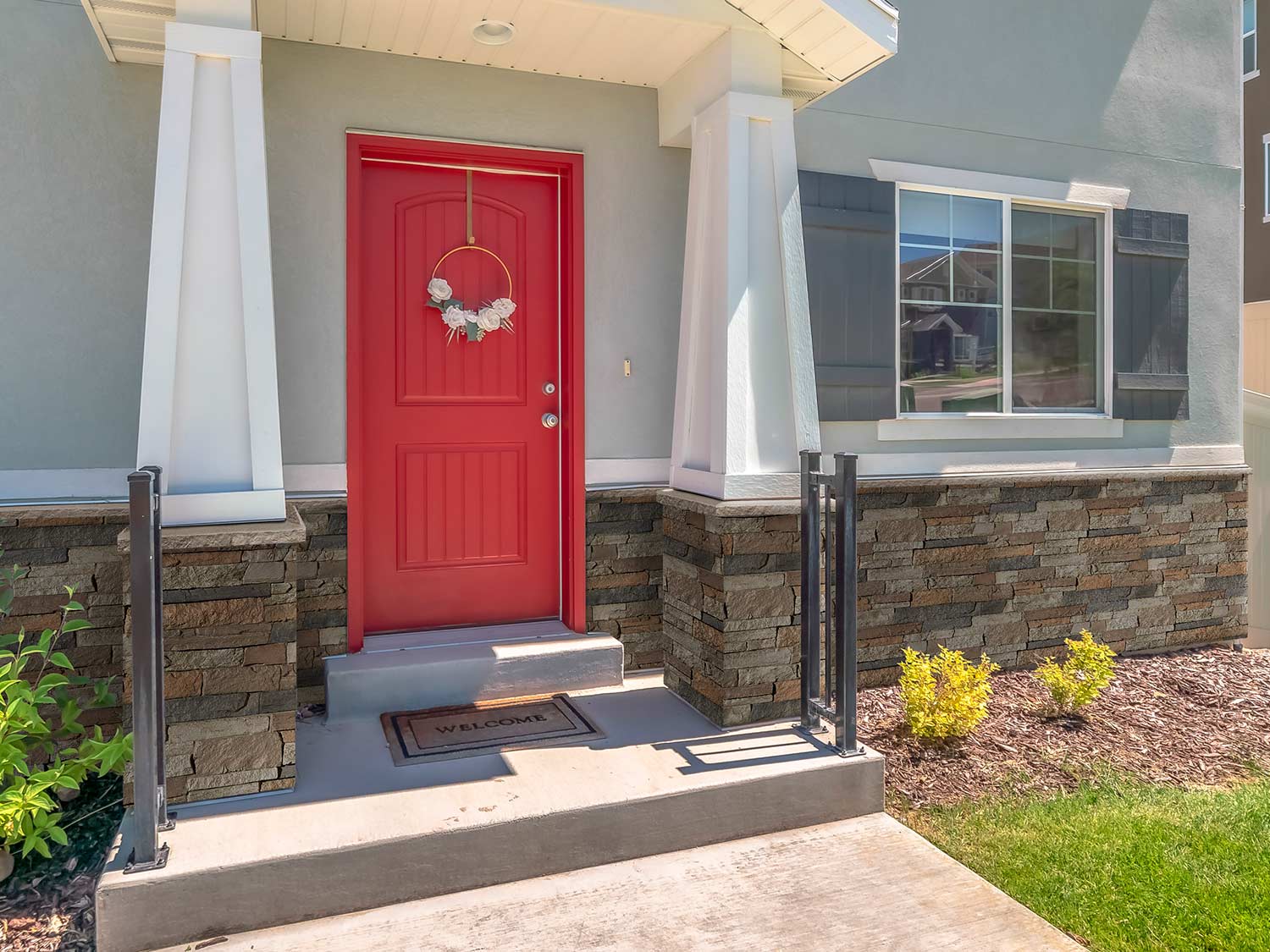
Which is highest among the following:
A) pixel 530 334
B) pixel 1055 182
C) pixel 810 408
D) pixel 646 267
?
pixel 1055 182

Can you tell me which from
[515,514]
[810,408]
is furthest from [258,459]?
[810,408]

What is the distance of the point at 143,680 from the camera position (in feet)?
7.80

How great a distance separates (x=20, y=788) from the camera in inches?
103

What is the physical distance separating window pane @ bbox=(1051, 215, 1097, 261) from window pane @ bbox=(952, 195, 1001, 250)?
1.50 feet

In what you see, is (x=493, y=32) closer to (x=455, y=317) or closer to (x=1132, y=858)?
(x=455, y=317)

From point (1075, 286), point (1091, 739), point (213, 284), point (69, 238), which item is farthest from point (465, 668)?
point (1075, 286)

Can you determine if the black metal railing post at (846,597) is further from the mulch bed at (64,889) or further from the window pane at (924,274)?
the mulch bed at (64,889)

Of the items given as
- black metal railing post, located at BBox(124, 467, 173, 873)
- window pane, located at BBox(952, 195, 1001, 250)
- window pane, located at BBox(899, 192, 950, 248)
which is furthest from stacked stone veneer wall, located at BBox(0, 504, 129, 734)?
window pane, located at BBox(952, 195, 1001, 250)

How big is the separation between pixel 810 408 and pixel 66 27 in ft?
10.7

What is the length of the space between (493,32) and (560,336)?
1.32 metres

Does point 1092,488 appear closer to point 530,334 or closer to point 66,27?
point 530,334

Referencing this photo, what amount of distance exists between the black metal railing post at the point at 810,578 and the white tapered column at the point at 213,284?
1.90m

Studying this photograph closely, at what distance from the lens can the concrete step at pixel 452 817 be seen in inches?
95.8

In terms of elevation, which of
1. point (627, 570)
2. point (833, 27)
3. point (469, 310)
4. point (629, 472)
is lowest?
point (627, 570)
